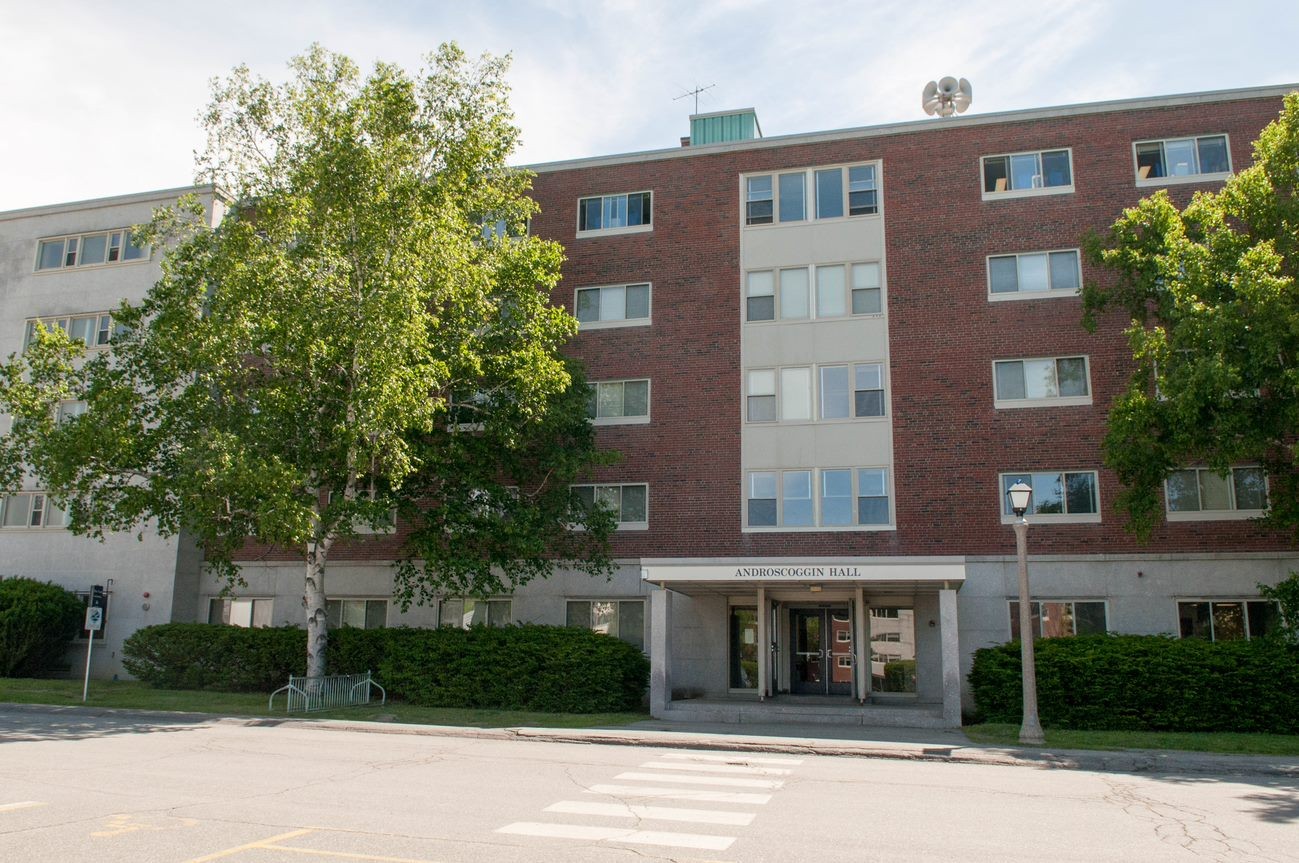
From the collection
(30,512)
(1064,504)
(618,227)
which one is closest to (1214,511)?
(1064,504)

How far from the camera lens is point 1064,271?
82.2 feet

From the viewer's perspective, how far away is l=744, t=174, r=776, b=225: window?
1073 inches

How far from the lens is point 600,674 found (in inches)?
870

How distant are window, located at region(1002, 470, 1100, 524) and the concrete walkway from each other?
679cm

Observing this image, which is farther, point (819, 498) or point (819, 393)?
point (819, 393)

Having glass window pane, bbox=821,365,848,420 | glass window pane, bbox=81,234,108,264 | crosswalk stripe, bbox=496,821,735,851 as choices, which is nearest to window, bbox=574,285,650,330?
glass window pane, bbox=821,365,848,420

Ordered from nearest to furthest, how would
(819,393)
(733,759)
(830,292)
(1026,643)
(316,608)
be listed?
(733,759) < (1026,643) < (316,608) < (819,393) < (830,292)

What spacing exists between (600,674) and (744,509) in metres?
5.95

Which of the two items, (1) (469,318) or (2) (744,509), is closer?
(1) (469,318)

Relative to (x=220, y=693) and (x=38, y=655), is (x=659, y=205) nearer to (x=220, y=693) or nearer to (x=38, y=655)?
(x=220, y=693)

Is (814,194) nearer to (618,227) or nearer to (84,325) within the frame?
(618,227)

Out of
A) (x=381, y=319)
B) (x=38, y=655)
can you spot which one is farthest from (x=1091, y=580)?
(x=38, y=655)

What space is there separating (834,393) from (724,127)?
9558 mm

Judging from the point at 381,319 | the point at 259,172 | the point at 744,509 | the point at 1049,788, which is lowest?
the point at 1049,788
